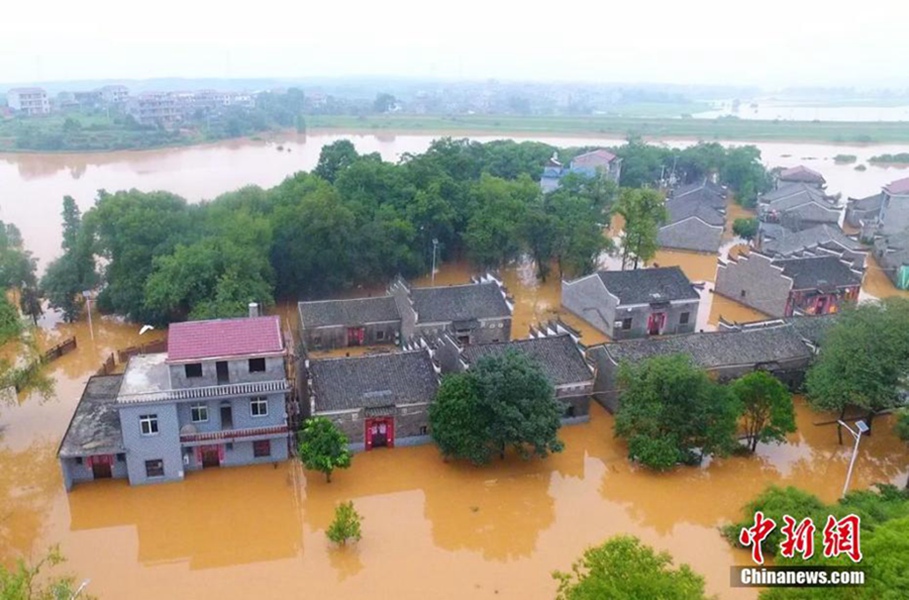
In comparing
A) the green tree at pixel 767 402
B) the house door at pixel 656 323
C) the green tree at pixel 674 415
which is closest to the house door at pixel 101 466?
the green tree at pixel 674 415

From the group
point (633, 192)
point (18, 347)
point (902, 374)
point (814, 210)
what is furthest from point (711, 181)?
point (18, 347)

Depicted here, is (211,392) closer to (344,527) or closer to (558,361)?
(344,527)

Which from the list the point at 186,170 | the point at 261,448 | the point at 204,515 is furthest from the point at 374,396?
the point at 186,170

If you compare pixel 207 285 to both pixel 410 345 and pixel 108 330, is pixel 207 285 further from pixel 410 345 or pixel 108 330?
pixel 410 345

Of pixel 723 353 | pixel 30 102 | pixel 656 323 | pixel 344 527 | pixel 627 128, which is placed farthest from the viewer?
pixel 627 128

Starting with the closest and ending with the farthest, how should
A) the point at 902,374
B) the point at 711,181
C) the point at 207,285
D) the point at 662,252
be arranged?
the point at 902,374, the point at 207,285, the point at 662,252, the point at 711,181

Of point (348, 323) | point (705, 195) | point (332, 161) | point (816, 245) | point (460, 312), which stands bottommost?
point (348, 323)

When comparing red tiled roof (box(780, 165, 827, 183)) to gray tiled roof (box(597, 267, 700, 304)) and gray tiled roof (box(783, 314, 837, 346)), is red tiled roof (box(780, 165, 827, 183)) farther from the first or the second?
gray tiled roof (box(783, 314, 837, 346))
